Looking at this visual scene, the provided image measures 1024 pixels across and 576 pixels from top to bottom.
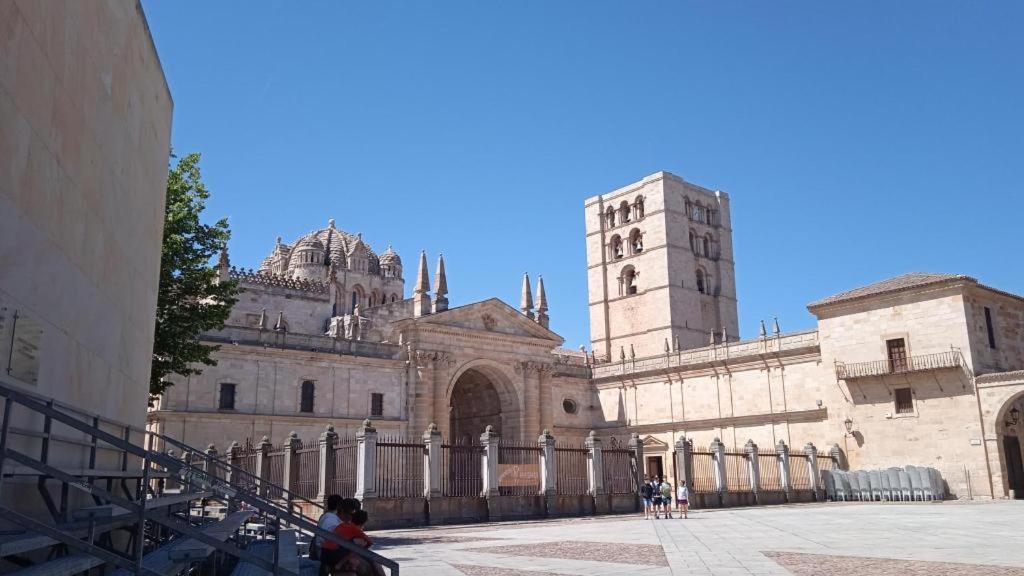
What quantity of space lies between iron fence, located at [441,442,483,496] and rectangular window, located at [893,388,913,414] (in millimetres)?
19761

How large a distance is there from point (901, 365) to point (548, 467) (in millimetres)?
17545

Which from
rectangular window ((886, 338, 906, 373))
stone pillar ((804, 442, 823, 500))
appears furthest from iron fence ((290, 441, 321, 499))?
rectangular window ((886, 338, 906, 373))

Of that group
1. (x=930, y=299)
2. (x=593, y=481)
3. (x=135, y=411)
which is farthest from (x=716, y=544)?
(x=930, y=299)

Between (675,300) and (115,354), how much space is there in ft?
175

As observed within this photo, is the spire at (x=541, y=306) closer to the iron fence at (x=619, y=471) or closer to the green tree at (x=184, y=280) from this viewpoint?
the iron fence at (x=619, y=471)

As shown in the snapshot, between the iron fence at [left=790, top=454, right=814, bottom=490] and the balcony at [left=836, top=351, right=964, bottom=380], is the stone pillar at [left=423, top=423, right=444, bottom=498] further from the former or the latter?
the balcony at [left=836, top=351, right=964, bottom=380]

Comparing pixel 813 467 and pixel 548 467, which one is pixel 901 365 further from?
pixel 548 467

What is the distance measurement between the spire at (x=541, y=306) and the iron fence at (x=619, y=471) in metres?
16.5

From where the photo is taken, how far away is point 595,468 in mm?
28406

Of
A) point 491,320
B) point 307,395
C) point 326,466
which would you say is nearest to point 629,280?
point 491,320

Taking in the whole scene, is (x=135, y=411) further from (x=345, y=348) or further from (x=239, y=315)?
(x=239, y=315)

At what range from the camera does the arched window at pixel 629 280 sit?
64250 millimetres

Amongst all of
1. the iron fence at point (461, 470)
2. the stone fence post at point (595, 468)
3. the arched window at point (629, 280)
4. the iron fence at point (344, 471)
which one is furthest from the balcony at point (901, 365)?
the arched window at point (629, 280)

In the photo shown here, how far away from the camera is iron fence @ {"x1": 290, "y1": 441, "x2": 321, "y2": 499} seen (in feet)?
77.9
